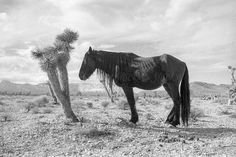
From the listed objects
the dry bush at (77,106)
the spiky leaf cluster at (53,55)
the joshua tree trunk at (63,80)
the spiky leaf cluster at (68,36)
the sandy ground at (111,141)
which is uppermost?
the spiky leaf cluster at (68,36)

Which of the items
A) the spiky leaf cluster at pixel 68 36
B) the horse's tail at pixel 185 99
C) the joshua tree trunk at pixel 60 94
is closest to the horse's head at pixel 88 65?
the joshua tree trunk at pixel 60 94

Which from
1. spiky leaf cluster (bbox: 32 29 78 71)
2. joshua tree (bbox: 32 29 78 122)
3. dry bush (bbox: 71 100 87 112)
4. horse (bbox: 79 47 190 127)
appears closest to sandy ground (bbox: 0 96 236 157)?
horse (bbox: 79 47 190 127)

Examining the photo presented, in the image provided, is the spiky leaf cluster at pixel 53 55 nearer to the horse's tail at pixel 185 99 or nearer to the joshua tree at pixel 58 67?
the joshua tree at pixel 58 67

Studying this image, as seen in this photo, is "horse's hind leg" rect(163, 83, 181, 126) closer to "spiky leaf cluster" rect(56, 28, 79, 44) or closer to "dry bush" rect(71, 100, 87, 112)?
"spiky leaf cluster" rect(56, 28, 79, 44)

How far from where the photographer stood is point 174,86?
800 cm

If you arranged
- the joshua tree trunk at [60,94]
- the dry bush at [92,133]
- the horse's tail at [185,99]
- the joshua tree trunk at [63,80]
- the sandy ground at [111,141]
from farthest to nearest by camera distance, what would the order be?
1. the joshua tree trunk at [63,80]
2. the joshua tree trunk at [60,94]
3. the horse's tail at [185,99]
4. the dry bush at [92,133]
5. the sandy ground at [111,141]

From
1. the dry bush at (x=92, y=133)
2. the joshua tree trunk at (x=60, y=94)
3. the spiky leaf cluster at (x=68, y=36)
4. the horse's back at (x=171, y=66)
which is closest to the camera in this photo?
the dry bush at (x=92, y=133)

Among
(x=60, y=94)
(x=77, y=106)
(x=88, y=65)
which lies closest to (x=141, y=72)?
(x=88, y=65)

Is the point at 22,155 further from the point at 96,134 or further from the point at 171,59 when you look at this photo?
the point at 171,59

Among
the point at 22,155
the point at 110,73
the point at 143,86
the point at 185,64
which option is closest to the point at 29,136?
the point at 22,155

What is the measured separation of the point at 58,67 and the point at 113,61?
2333mm

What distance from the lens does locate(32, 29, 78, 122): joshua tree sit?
9.23 m

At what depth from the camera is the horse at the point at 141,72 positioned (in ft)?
26.1

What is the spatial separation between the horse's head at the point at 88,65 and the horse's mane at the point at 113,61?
0.21 m
